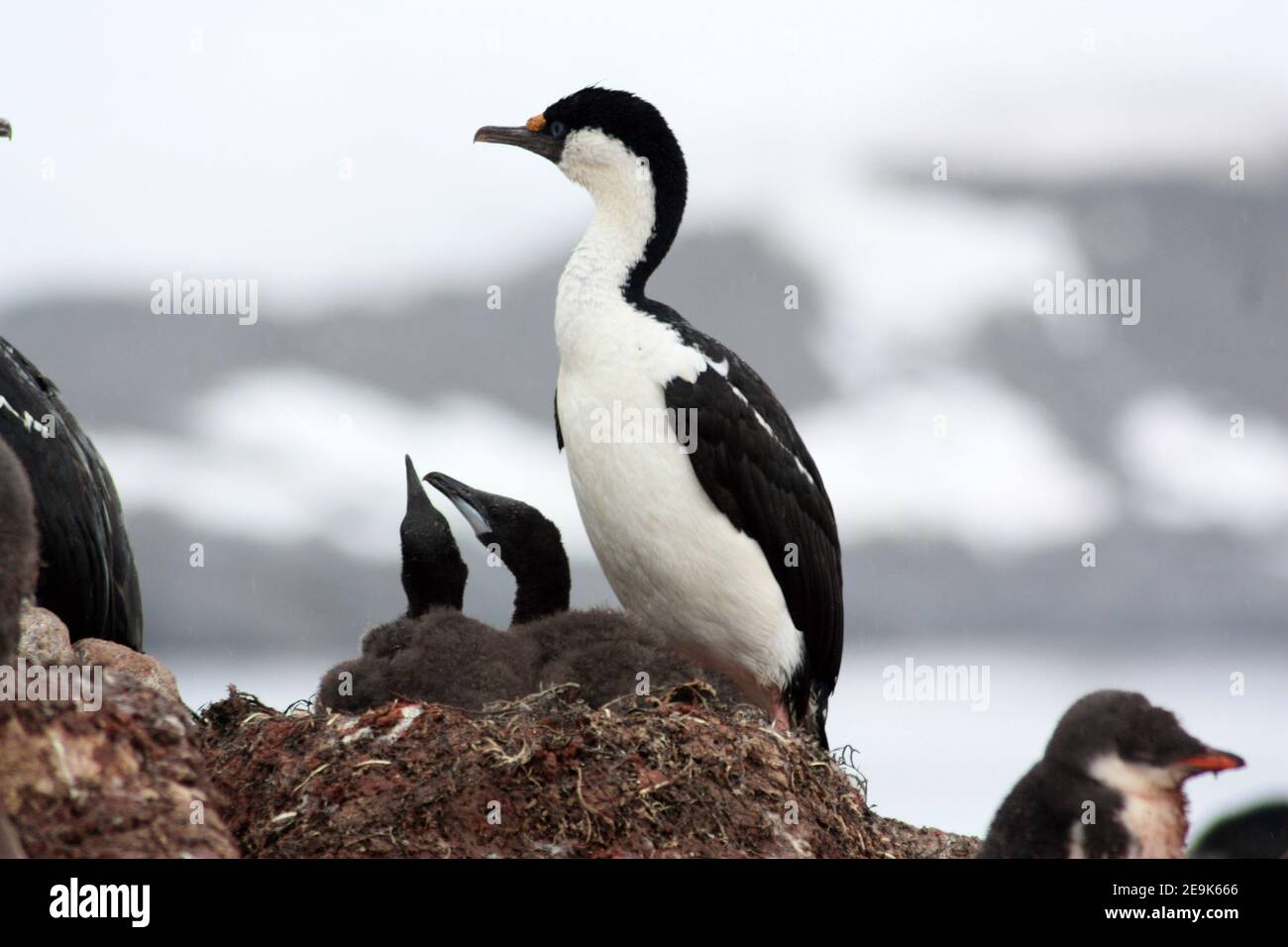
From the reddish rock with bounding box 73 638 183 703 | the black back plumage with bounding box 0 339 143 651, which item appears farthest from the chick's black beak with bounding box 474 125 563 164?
the reddish rock with bounding box 73 638 183 703

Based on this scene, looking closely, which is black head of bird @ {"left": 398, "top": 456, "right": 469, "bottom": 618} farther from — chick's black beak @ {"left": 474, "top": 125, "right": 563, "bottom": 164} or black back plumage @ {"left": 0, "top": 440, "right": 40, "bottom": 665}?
black back plumage @ {"left": 0, "top": 440, "right": 40, "bottom": 665}

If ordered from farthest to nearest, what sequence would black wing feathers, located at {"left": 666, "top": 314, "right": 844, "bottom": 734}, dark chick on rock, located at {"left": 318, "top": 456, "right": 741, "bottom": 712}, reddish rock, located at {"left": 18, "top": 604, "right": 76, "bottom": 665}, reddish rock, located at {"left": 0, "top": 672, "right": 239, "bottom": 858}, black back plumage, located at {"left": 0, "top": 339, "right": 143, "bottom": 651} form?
black wing feathers, located at {"left": 666, "top": 314, "right": 844, "bottom": 734}
black back plumage, located at {"left": 0, "top": 339, "right": 143, "bottom": 651}
dark chick on rock, located at {"left": 318, "top": 456, "right": 741, "bottom": 712}
reddish rock, located at {"left": 18, "top": 604, "right": 76, "bottom": 665}
reddish rock, located at {"left": 0, "top": 672, "right": 239, "bottom": 858}

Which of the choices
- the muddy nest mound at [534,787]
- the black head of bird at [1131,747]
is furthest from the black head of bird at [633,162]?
the black head of bird at [1131,747]

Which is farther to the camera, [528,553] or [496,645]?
[528,553]

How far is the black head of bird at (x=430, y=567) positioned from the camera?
7.03 metres

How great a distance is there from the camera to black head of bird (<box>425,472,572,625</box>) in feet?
23.9

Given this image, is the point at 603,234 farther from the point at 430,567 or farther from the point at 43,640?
the point at 43,640

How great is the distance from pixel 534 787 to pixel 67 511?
10.3ft

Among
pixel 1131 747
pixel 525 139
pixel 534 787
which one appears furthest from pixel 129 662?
pixel 1131 747

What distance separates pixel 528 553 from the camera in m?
7.29

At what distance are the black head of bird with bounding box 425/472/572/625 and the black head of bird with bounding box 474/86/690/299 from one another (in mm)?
1219

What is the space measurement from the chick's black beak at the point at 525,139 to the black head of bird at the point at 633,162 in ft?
0.27
